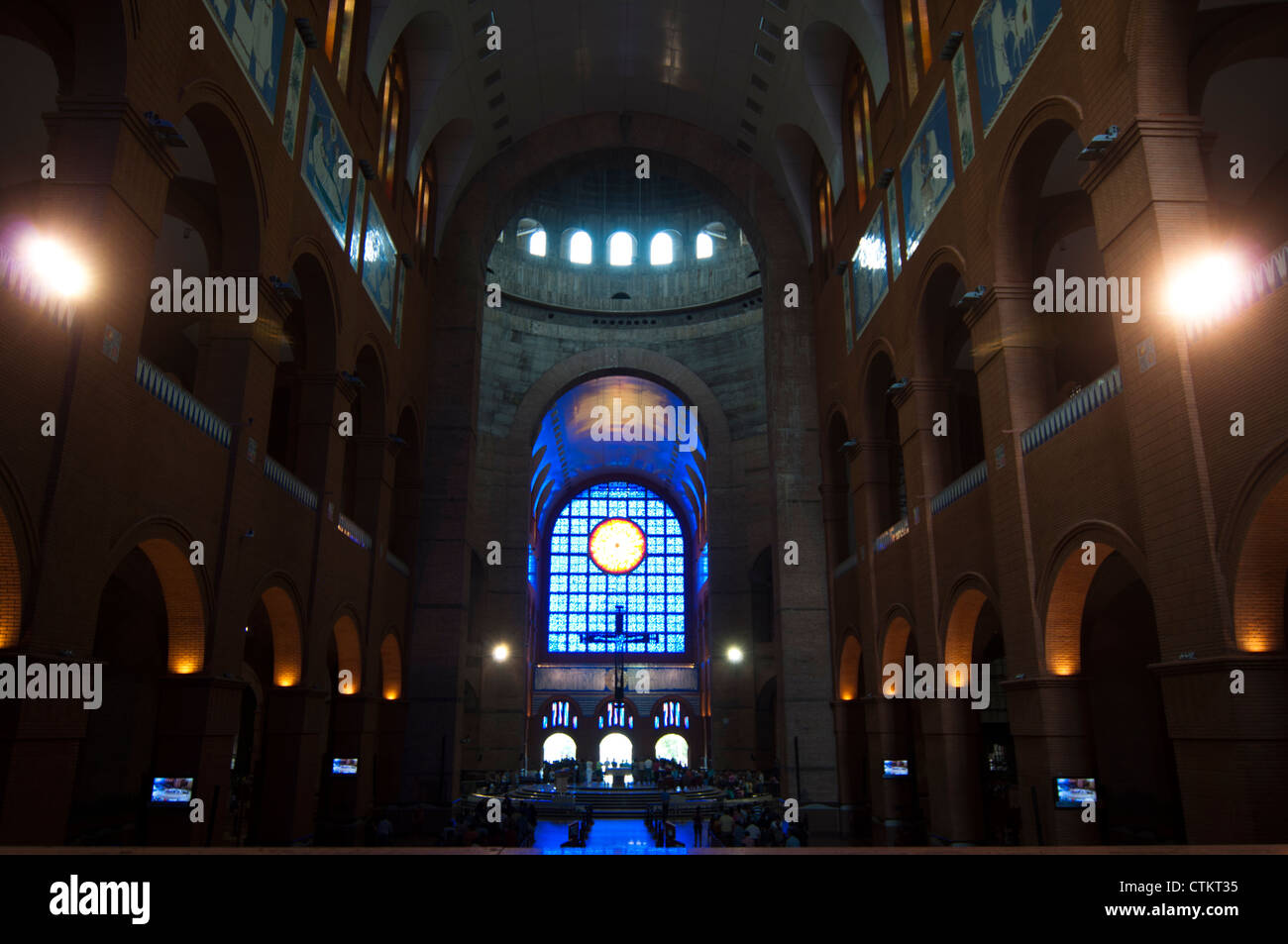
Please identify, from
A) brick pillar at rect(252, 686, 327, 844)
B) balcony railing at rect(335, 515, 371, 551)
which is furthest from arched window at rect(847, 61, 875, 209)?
brick pillar at rect(252, 686, 327, 844)

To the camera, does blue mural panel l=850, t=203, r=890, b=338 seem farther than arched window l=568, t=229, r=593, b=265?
No

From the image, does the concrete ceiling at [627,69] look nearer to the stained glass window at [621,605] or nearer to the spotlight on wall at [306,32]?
the spotlight on wall at [306,32]

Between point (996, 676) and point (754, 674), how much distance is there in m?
14.0

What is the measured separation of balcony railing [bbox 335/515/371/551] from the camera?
17.9m

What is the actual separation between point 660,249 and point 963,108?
25.6 metres

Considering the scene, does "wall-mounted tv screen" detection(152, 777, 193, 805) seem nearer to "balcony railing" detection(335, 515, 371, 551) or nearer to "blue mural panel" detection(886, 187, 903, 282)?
"balcony railing" detection(335, 515, 371, 551)

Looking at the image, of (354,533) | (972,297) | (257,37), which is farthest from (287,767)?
(972,297)

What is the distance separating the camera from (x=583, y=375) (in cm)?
3750

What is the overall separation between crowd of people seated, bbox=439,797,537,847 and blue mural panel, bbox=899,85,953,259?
1427 cm

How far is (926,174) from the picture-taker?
16531mm

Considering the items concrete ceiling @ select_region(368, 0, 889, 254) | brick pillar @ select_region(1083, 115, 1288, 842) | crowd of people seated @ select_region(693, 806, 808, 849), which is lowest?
crowd of people seated @ select_region(693, 806, 808, 849)

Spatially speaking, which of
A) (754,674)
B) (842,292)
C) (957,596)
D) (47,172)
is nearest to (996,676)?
(957,596)

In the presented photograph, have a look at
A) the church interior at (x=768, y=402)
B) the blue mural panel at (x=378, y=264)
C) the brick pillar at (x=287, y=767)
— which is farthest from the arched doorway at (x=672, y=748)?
the brick pillar at (x=287, y=767)

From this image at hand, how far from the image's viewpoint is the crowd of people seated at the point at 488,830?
16.4 meters
